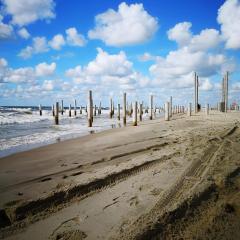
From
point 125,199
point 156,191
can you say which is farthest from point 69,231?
point 156,191

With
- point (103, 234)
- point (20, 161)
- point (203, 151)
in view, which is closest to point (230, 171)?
point (203, 151)

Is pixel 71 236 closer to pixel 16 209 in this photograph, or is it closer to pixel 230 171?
pixel 16 209

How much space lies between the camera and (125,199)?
3.44 m

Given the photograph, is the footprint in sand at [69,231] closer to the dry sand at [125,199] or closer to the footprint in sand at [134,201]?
the dry sand at [125,199]

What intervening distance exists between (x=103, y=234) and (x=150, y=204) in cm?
85

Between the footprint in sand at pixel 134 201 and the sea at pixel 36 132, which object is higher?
the footprint in sand at pixel 134 201

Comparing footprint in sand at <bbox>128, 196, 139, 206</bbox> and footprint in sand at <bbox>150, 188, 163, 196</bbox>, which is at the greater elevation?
footprint in sand at <bbox>150, 188, 163, 196</bbox>

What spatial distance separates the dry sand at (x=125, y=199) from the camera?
8.63 feet

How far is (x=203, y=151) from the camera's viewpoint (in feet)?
20.8

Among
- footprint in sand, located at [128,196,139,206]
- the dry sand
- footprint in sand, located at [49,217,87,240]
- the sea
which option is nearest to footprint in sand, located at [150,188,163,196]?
the dry sand

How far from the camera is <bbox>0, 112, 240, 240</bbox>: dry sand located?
2631 mm

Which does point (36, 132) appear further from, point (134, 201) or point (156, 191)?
point (134, 201)

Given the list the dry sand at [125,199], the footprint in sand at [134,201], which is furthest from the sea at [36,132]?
the footprint in sand at [134,201]

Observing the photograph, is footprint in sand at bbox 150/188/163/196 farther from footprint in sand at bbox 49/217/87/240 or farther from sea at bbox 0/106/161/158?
sea at bbox 0/106/161/158
